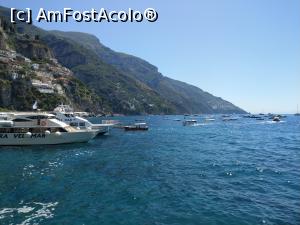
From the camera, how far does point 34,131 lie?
5316 cm

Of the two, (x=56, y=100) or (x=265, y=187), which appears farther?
(x=56, y=100)

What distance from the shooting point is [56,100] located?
170m

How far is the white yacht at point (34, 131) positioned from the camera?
52.1 m

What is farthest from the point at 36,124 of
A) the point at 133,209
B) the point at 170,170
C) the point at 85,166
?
the point at 133,209

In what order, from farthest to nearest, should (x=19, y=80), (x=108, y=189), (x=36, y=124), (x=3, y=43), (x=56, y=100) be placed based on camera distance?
(x=3, y=43) < (x=56, y=100) < (x=19, y=80) < (x=36, y=124) < (x=108, y=189)

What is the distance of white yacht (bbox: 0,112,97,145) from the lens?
52.1 m

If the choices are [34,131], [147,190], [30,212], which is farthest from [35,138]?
[30,212]

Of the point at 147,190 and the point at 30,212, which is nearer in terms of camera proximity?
the point at 30,212

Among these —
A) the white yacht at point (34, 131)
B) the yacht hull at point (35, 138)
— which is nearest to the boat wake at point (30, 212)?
the yacht hull at point (35, 138)

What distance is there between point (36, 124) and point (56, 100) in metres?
122

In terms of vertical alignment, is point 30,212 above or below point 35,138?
below

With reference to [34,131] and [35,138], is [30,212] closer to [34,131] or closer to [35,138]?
[35,138]

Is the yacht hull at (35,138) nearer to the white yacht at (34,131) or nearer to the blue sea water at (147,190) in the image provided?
the white yacht at (34,131)

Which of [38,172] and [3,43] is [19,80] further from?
[38,172]
